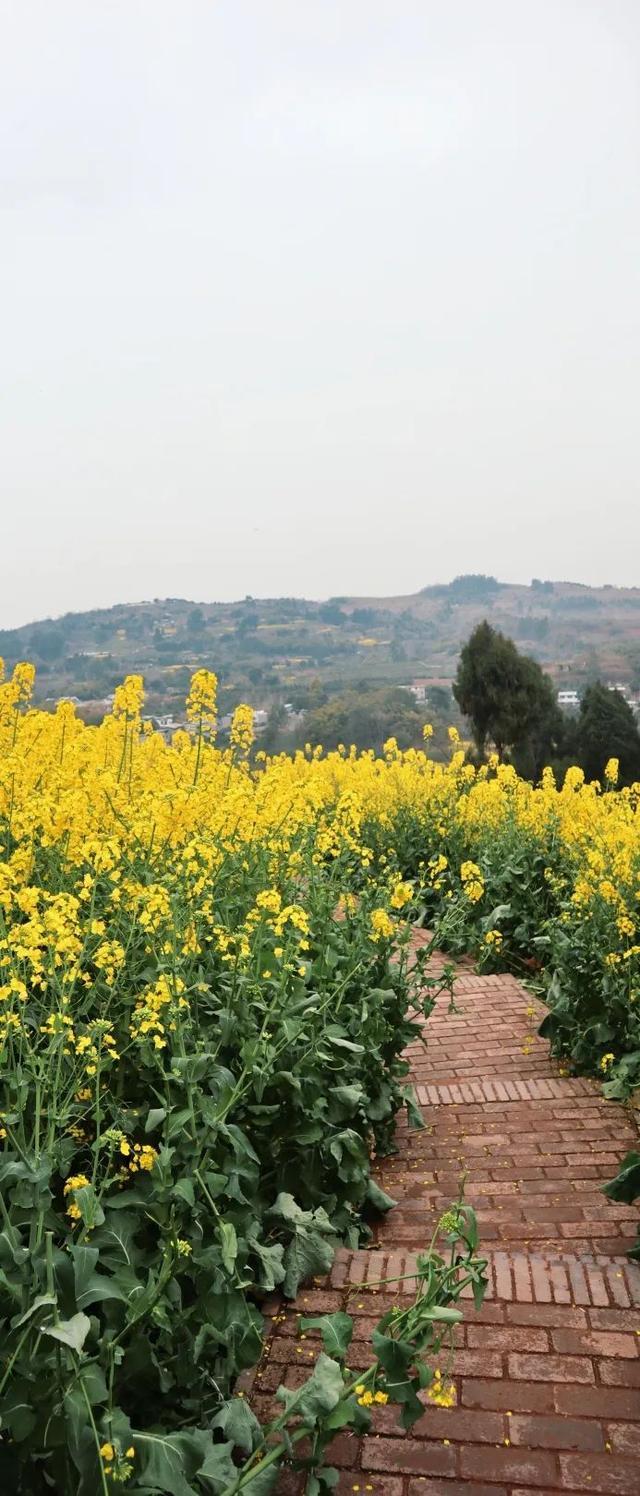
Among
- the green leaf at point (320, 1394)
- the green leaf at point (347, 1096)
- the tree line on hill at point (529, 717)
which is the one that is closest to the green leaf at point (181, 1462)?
the green leaf at point (320, 1394)

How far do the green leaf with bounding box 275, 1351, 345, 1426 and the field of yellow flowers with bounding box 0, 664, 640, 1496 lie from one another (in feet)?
0.64

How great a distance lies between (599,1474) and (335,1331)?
0.75 m

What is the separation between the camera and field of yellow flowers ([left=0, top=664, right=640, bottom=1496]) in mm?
2156

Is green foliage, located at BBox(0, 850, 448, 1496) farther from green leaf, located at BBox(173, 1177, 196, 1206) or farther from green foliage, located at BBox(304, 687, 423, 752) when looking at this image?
green foliage, located at BBox(304, 687, 423, 752)

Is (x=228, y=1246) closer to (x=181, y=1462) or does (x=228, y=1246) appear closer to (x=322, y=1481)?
(x=181, y=1462)

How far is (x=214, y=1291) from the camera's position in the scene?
253 cm

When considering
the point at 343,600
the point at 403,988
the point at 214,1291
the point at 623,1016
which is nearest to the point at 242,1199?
the point at 214,1291

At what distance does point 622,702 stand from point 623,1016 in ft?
102

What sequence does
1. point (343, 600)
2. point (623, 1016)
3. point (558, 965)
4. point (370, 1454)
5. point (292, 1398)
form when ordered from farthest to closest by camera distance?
1. point (343, 600)
2. point (558, 965)
3. point (623, 1016)
4. point (370, 1454)
5. point (292, 1398)

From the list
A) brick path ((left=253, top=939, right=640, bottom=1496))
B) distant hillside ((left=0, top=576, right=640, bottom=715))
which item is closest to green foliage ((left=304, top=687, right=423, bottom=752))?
distant hillside ((left=0, top=576, right=640, bottom=715))

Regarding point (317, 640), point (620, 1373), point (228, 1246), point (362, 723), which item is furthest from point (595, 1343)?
point (317, 640)

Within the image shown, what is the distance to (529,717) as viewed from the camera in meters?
34.5

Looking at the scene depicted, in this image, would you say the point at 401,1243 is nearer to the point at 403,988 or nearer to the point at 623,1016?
the point at 403,988

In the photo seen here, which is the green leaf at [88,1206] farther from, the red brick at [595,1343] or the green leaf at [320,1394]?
the red brick at [595,1343]
